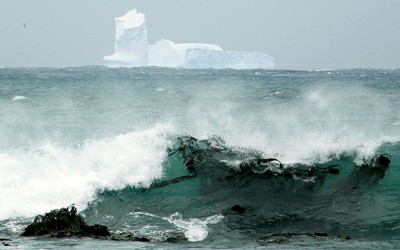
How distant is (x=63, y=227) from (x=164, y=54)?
260 ft

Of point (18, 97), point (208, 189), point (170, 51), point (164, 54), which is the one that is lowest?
point (208, 189)

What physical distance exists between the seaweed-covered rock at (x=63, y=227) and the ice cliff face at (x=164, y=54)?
6338 cm

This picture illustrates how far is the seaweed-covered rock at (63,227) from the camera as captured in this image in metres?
8.96

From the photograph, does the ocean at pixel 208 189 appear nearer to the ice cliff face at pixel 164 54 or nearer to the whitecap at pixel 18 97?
the whitecap at pixel 18 97

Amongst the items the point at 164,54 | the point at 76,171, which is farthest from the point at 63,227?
the point at 164,54

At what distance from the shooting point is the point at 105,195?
12117 millimetres

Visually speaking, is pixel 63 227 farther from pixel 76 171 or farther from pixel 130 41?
pixel 130 41

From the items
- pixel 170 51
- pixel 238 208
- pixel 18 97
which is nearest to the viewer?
pixel 238 208

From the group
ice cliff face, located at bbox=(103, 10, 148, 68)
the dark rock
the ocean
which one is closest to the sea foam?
the ocean

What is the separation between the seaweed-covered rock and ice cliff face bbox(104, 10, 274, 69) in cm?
6338

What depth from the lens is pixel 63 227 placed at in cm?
917

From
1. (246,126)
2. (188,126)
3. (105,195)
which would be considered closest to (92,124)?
(188,126)

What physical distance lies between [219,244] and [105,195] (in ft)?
14.2

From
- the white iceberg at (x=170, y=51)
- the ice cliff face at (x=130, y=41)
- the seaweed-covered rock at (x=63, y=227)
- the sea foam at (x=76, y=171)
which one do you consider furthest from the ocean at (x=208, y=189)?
the white iceberg at (x=170, y=51)
